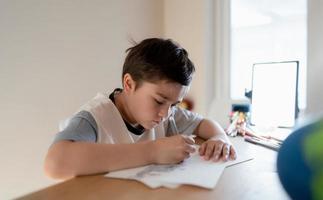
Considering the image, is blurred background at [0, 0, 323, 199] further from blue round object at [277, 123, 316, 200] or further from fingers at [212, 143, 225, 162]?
blue round object at [277, 123, 316, 200]

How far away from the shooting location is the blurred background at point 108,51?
1.09 m

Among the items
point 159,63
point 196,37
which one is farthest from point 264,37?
point 159,63

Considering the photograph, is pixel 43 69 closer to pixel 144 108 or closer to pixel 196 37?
pixel 144 108

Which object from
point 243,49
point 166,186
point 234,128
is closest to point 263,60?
point 243,49

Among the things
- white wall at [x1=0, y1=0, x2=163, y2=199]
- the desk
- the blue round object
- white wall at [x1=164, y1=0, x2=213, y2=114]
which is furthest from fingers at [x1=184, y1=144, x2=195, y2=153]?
white wall at [x1=164, y1=0, x2=213, y2=114]

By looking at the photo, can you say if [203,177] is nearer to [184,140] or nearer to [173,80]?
[184,140]

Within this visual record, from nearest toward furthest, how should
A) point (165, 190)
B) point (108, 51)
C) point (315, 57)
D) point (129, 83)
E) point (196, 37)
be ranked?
point (165, 190) → point (129, 83) → point (315, 57) → point (108, 51) → point (196, 37)

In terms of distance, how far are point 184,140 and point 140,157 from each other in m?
0.11

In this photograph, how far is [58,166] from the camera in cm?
60

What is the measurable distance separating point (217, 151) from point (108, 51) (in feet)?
2.70

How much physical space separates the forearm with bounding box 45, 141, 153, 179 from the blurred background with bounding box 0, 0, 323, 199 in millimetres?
417

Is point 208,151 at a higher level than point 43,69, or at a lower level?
lower

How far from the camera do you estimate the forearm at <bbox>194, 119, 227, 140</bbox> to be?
3.07 ft

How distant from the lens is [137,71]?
83 cm
